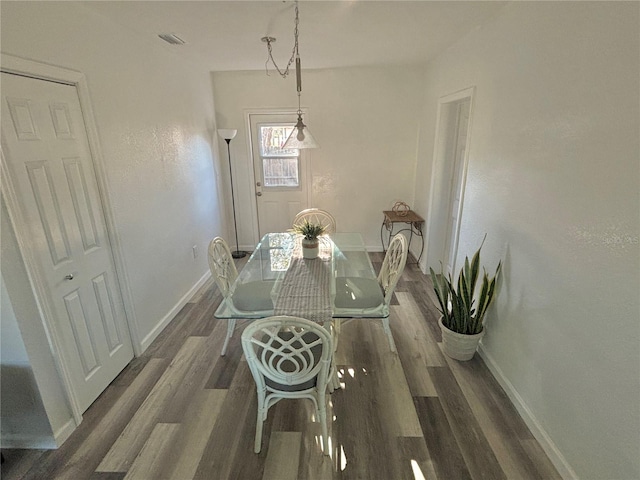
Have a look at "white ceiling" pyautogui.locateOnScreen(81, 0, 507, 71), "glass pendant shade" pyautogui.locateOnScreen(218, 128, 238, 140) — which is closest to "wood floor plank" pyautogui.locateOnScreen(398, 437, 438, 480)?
"white ceiling" pyautogui.locateOnScreen(81, 0, 507, 71)

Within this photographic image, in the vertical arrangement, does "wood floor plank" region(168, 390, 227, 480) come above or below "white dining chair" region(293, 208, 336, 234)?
below

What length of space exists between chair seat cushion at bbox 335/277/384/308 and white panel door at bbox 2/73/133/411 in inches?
62.7

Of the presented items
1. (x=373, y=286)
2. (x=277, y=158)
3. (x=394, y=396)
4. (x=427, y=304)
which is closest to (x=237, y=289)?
(x=373, y=286)

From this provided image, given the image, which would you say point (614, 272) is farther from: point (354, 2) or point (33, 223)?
point (33, 223)

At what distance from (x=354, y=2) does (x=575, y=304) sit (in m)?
2.09

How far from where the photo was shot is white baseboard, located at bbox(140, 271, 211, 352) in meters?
2.61

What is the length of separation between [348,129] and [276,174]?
1164 mm

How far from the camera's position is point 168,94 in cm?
Result: 301

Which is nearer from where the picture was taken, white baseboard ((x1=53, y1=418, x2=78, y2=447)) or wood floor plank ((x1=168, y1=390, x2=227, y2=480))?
wood floor plank ((x1=168, y1=390, x2=227, y2=480))

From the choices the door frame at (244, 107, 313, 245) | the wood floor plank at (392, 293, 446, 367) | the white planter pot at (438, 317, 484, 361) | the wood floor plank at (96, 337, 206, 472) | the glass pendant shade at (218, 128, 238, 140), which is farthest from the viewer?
the door frame at (244, 107, 313, 245)

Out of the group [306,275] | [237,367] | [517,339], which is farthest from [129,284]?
[517,339]

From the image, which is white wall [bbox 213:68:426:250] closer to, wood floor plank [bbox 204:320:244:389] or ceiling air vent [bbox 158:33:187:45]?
ceiling air vent [bbox 158:33:187:45]

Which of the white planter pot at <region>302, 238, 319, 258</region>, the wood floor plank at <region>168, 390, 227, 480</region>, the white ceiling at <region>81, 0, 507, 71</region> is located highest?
the white ceiling at <region>81, 0, 507, 71</region>

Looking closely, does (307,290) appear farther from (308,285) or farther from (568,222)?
(568,222)
